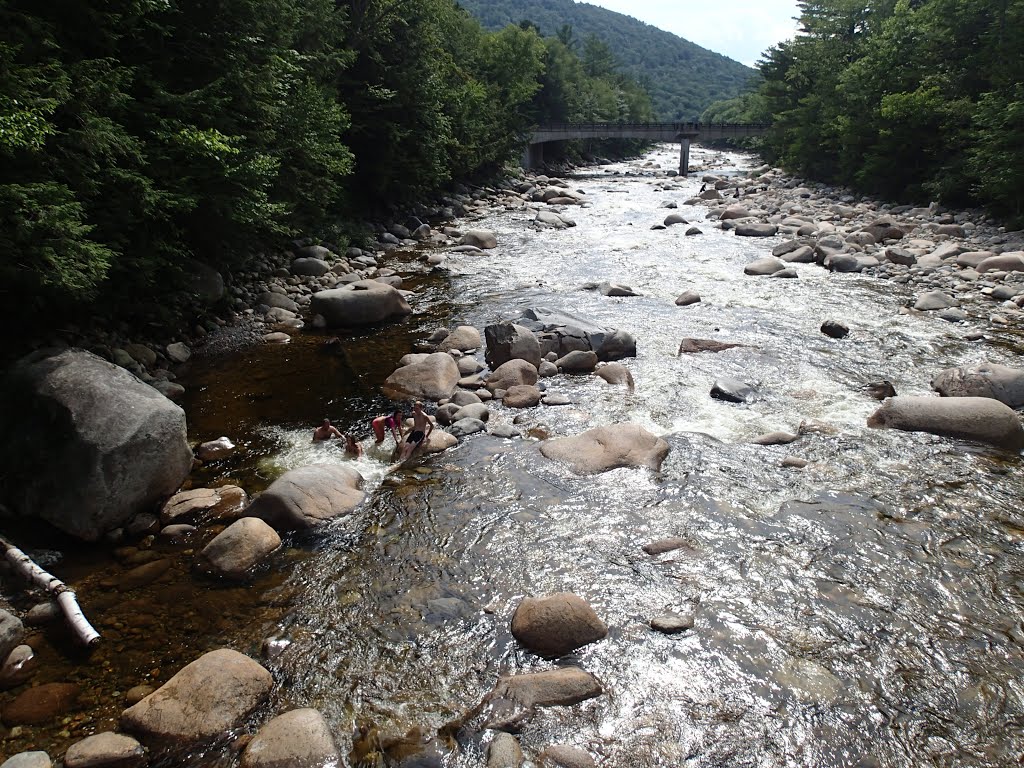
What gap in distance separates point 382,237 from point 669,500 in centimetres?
1821

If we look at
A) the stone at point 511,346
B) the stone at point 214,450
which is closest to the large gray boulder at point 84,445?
the stone at point 214,450

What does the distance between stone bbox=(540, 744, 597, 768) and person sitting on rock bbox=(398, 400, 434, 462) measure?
4.93 meters

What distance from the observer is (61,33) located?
9.68 m

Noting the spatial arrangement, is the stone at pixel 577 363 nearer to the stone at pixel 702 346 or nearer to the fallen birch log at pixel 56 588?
the stone at pixel 702 346

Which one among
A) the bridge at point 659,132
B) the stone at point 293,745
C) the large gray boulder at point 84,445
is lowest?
the stone at point 293,745

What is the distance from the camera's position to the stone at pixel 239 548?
6.80 meters

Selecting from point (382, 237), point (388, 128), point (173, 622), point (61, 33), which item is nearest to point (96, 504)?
point (173, 622)

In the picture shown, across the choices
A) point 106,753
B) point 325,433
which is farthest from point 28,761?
point 325,433

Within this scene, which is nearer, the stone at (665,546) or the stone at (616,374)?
the stone at (665,546)

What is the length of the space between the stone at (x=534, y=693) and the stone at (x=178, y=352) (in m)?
9.54

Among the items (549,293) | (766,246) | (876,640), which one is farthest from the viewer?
(766,246)

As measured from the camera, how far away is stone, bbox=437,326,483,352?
13.3 meters

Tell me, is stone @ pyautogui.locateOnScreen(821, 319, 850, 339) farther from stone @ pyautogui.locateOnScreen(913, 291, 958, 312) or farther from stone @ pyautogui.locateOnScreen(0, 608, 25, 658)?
stone @ pyautogui.locateOnScreen(0, 608, 25, 658)

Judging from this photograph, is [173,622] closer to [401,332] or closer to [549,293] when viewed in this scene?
[401,332]
